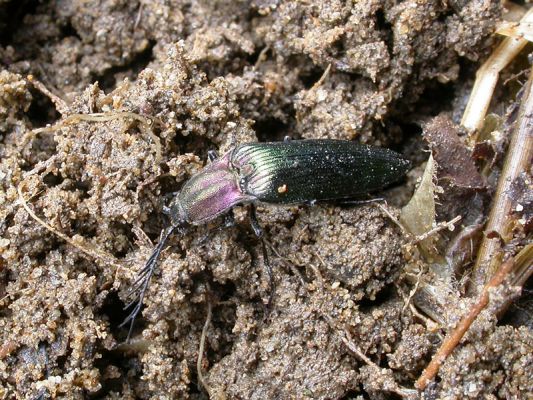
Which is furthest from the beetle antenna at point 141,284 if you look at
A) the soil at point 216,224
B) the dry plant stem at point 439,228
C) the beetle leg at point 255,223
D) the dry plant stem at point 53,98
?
the dry plant stem at point 439,228

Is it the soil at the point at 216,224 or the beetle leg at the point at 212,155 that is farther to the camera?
the beetle leg at the point at 212,155

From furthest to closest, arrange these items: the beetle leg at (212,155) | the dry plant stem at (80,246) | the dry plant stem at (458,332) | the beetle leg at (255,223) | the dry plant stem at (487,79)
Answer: the dry plant stem at (487,79)
the beetle leg at (212,155)
the beetle leg at (255,223)
the dry plant stem at (80,246)
the dry plant stem at (458,332)

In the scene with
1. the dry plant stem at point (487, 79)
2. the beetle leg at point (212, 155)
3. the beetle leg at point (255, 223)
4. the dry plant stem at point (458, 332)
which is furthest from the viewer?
the dry plant stem at point (487, 79)

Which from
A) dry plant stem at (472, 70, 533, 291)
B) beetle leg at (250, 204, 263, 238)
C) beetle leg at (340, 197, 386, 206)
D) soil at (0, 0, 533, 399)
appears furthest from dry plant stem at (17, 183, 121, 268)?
dry plant stem at (472, 70, 533, 291)

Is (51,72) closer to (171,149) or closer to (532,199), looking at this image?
(171,149)

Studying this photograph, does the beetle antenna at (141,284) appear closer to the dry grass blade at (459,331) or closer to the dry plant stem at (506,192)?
the dry grass blade at (459,331)

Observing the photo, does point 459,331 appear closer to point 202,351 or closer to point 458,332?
point 458,332

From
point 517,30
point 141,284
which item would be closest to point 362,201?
point 141,284
